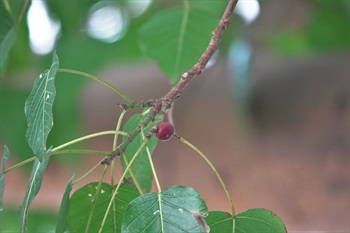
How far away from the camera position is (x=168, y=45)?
0.72 metres

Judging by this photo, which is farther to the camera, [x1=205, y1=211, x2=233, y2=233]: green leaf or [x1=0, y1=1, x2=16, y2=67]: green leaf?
[x1=0, y1=1, x2=16, y2=67]: green leaf

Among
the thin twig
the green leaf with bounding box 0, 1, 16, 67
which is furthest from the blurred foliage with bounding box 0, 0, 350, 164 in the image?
the thin twig

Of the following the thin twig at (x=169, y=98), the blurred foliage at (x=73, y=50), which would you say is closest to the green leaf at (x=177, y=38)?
the blurred foliage at (x=73, y=50)

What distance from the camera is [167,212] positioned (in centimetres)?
38

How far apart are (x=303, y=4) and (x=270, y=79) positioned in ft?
0.58

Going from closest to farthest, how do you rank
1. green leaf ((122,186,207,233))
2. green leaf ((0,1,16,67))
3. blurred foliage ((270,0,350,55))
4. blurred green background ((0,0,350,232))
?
green leaf ((122,186,207,233)) < green leaf ((0,1,16,67)) < blurred green background ((0,0,350,232)) < blurred foliage ((270,0,350,55))

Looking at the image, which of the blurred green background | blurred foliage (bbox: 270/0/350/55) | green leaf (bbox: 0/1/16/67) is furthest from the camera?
blurred foliage (bbox: 270/0/350/55)

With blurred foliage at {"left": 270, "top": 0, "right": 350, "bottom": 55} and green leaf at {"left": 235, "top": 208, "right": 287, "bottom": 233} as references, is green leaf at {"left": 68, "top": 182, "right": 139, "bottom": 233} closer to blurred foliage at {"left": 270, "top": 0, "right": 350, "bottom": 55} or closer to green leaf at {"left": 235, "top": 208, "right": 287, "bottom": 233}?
green leaf at {"left": 235, "top": 208, "right": 287, "bottom": 233}

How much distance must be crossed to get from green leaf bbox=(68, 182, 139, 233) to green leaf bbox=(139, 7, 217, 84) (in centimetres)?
25

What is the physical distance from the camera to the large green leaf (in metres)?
0.41

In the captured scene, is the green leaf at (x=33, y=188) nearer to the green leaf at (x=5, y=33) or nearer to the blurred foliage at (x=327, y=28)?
the green leaf at (x=5, y=33)

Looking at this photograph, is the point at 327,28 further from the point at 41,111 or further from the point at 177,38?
the point at 41,111

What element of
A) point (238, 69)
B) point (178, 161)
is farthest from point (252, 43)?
point (178, 161)

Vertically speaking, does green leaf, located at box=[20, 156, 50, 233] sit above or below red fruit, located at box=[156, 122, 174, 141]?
below
